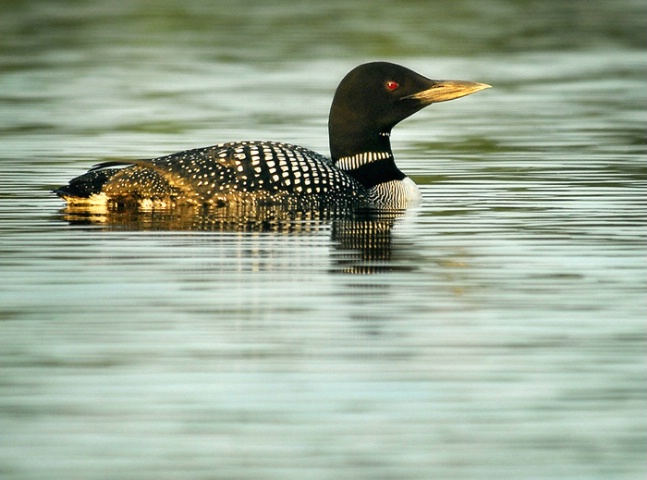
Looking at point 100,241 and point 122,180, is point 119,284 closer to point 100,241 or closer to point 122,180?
point 100,241

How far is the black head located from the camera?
884 cm

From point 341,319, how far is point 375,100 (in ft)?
11.6

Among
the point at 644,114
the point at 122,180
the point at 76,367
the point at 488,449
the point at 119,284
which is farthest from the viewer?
the point at 644,114

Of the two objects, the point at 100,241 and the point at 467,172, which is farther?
the point at 467,172

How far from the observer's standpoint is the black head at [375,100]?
8.84 metres

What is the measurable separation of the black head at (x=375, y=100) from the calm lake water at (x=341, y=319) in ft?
1.65

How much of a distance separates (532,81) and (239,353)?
460 inches

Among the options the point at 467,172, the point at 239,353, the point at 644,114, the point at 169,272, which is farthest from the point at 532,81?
the point at 239,353

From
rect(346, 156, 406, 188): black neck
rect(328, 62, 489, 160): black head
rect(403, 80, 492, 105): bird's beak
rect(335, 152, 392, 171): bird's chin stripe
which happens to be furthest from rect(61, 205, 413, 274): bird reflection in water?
rect(403, 80, 492, 105): bird's beak

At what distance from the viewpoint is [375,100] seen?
8.85m

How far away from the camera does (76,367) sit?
15.9 feet

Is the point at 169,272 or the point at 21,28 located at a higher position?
the point at 21,28

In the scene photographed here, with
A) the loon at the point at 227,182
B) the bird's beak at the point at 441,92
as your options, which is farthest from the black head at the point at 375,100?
the loon at the point at 227,182

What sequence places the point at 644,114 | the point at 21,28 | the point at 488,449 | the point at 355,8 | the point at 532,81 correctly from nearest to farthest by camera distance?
the point at 488,449, the point at 644,114, the point at 532,81, the point at 21,28, the point at 355,8
